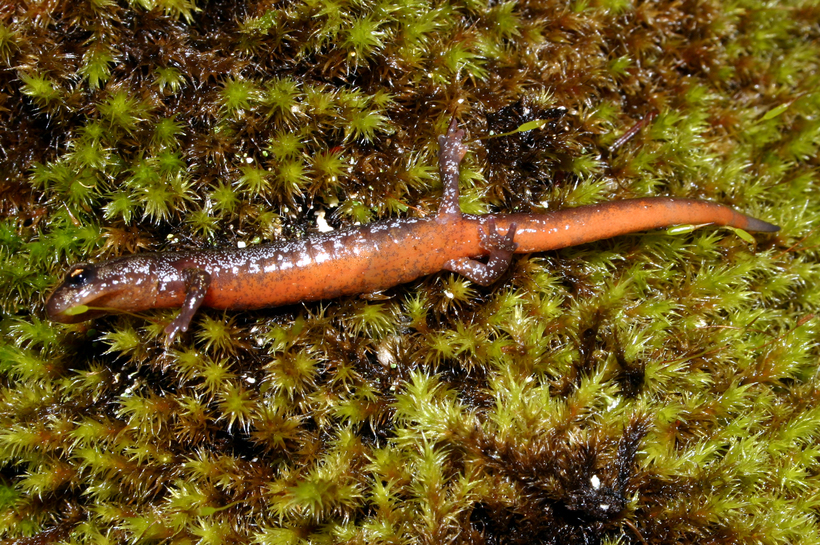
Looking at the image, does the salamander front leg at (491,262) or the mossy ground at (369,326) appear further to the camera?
the salamander front leg at (491,262)

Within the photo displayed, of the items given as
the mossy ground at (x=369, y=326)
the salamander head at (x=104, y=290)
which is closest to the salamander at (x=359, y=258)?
the salamander head at (x=104, y=290)

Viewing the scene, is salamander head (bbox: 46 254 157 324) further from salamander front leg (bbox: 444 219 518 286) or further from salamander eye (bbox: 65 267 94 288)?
salamander front leg (bbox: 444 219 518 286)

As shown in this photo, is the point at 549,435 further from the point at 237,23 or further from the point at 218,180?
the point at 237,23

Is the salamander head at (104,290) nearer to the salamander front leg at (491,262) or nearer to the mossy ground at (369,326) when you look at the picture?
the mossy ground at (369,326)

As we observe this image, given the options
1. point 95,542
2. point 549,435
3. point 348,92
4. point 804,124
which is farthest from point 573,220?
point 95,542

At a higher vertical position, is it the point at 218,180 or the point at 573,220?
the point at 218,180

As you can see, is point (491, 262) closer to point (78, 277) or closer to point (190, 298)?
point (190, 298)
